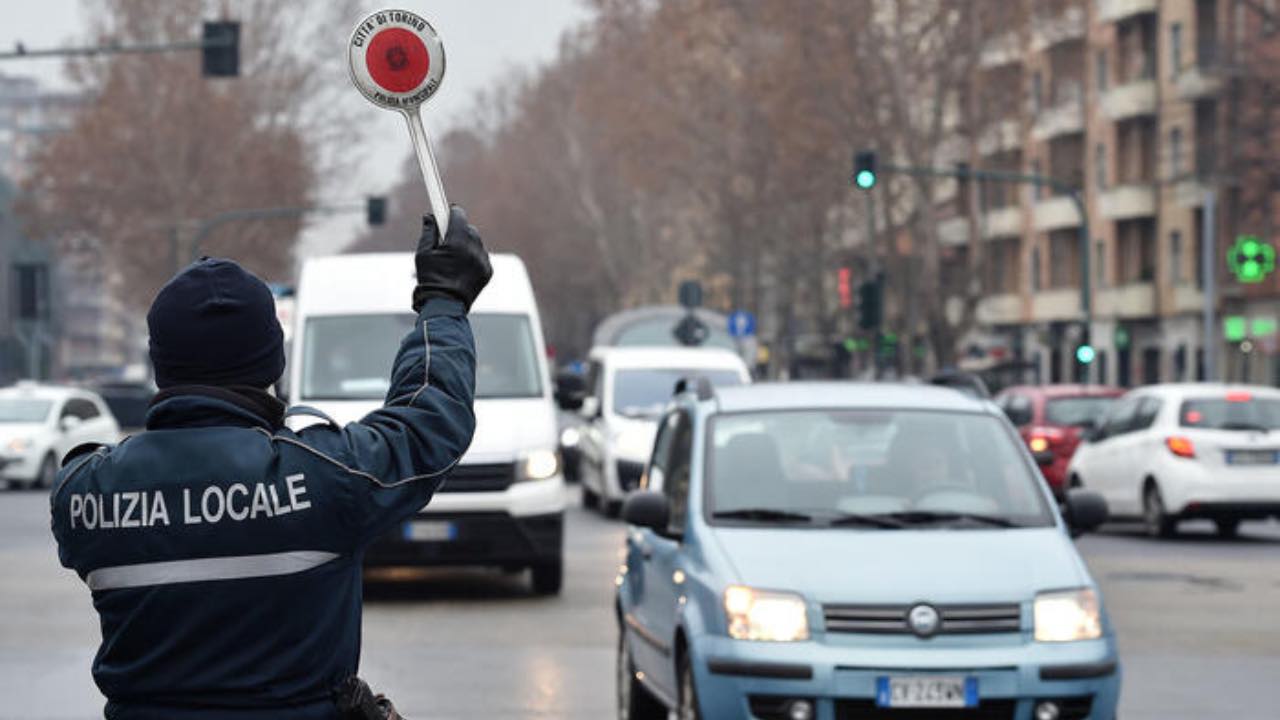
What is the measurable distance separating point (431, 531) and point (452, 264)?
13768 mm

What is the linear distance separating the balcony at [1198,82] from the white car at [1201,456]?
4129cm

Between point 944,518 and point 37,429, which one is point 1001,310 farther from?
point 944,518

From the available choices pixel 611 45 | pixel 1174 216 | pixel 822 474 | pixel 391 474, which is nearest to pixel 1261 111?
pixel 1174 216

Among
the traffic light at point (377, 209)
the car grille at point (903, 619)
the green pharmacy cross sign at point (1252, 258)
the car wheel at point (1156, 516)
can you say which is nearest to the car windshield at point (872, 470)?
the car grille at point (903, 619)

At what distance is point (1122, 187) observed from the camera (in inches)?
3009

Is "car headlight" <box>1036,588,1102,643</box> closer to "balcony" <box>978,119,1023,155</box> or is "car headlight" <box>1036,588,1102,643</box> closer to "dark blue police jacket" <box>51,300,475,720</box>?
"dark blue police jacket" <box>51,300,475,720</box>

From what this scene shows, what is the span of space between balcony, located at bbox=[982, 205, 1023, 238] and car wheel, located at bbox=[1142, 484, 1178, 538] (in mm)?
61746

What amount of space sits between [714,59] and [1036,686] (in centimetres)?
6883

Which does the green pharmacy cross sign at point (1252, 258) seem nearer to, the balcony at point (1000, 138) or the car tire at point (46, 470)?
the car tire at point (46, 470)

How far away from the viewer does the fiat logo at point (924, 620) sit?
30.2ft

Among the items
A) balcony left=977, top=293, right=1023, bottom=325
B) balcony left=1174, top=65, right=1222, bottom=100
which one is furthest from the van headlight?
balcony left=977, top=293, right=1023, bottom=325

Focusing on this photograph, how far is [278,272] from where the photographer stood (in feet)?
273

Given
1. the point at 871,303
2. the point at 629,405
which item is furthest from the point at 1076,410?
the point at 871,303

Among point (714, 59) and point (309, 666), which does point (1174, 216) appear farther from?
point (309, 666)
